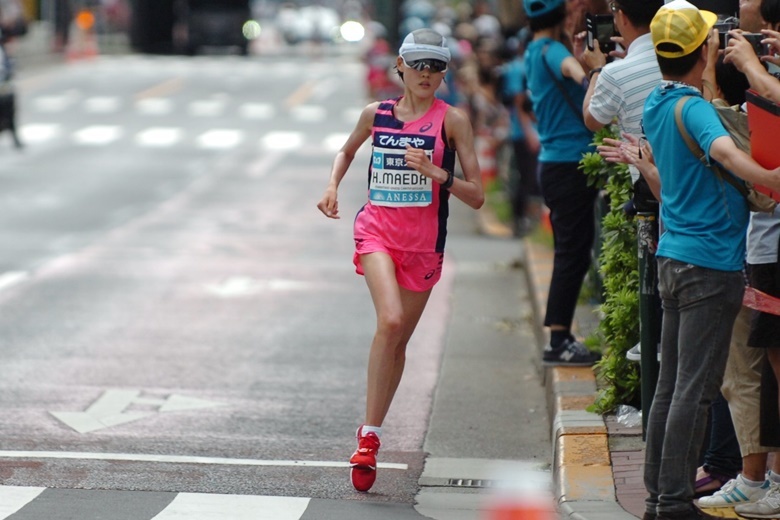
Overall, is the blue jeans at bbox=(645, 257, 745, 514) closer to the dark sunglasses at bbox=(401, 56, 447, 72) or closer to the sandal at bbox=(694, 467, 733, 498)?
the sandal at bbox=(694, 467, 733, 498)

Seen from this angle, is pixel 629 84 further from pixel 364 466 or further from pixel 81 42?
pixel 81 42

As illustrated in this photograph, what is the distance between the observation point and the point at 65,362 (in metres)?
10.3

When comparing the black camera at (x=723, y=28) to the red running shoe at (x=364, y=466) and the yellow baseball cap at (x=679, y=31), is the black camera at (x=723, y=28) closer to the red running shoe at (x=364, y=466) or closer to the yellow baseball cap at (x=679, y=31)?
the yellow baseball cap at (x=679, y=31)

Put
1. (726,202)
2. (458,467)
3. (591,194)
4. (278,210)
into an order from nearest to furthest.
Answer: (726,202) < (458,467) < (591,194) < (278,210)

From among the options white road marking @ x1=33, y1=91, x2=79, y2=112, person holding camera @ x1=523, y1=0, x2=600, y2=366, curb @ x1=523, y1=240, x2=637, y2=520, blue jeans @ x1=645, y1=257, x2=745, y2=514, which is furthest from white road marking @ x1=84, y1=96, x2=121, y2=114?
blue jeans @ x1=645, y1=257, x2=745, y2=514

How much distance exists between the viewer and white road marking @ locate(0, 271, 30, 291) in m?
13.6

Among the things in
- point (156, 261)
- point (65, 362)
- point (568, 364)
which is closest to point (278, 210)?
point (156, 261)

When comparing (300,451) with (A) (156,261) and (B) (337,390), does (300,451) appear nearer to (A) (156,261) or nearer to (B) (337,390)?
(B) (337,390)

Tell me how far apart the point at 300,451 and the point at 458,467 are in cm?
82

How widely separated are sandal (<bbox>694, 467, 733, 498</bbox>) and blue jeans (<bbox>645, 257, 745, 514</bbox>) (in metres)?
0.69

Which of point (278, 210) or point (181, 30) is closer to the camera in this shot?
point (278, 210)

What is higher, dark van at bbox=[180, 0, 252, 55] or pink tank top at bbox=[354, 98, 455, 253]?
pink tank top at bbox=[354, 98, 455, 253]

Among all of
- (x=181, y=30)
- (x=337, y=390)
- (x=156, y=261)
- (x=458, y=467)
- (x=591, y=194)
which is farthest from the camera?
(x=181, y=30)

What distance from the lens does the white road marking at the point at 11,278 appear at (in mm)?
13562
